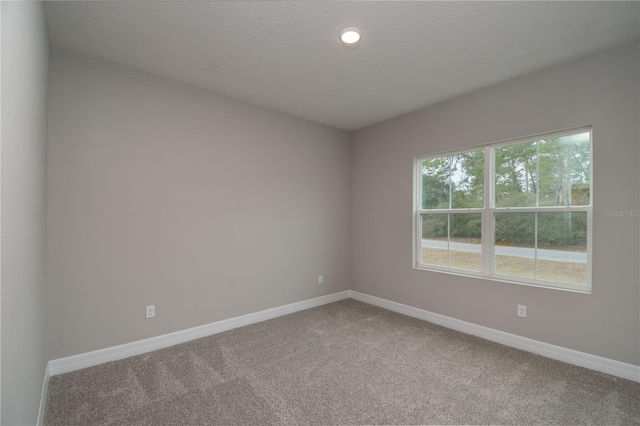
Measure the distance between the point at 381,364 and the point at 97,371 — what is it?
234 cm

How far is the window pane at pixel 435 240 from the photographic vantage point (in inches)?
139

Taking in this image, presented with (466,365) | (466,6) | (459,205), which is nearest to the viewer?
(466,6)

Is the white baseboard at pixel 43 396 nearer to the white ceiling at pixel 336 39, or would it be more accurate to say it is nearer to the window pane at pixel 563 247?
the white ceiling at pixel 336 39

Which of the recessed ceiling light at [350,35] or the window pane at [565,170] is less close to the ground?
the recessed ceiling light at [350,35]

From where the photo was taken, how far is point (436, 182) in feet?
12.0

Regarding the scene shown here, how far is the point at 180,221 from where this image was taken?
2.95 meters

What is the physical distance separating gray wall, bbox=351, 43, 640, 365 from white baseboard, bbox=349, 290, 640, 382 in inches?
2.0

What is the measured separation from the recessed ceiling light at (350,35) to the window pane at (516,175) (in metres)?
1.97

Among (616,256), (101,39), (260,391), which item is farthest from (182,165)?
(616,256)

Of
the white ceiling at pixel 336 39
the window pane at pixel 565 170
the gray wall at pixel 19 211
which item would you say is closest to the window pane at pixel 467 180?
the window pane at pixel 565 170

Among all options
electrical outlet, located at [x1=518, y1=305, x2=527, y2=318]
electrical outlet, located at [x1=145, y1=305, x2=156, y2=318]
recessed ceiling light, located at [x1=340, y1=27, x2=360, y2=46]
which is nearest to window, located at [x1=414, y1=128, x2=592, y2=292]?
electrical outlet, located at [x1=518, y1=305, x2=527, y2=318]

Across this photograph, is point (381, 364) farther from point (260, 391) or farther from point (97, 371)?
point (97, 371)

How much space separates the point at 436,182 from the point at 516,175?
87cm

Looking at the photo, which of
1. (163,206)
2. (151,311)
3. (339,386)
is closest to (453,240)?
(339,386)
